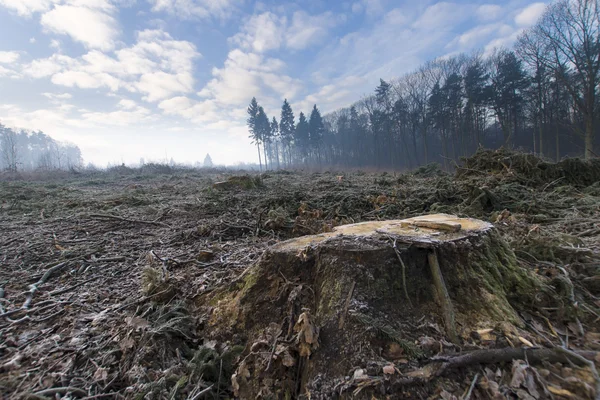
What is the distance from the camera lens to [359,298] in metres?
1.58

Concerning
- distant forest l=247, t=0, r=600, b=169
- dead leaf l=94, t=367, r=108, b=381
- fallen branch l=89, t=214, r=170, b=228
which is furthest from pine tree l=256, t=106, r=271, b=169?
dead leaf l=94, t=367, r=108, b=381

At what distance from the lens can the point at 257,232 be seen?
13.6 ft

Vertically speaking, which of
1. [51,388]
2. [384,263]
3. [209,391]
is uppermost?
[384,263]

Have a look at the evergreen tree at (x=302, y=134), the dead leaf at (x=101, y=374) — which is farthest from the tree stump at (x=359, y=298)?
the evergreen tree at (x=302, y=134)

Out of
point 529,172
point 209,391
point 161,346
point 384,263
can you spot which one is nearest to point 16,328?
point 161,346

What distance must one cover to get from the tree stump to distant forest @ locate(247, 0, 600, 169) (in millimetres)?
7383

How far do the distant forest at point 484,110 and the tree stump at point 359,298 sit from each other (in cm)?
738

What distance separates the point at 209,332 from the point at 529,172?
800 cm

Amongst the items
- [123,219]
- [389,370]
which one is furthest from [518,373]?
[123,219]

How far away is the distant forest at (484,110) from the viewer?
16.2 meters

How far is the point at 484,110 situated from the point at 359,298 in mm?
34431

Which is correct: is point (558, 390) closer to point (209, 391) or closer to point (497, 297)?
point (497, 297)

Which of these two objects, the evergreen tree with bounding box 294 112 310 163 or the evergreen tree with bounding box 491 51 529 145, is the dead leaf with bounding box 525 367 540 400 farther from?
the evergreen tree with bounding box 294 112 310 163

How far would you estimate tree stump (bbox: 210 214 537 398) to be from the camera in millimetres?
1452
